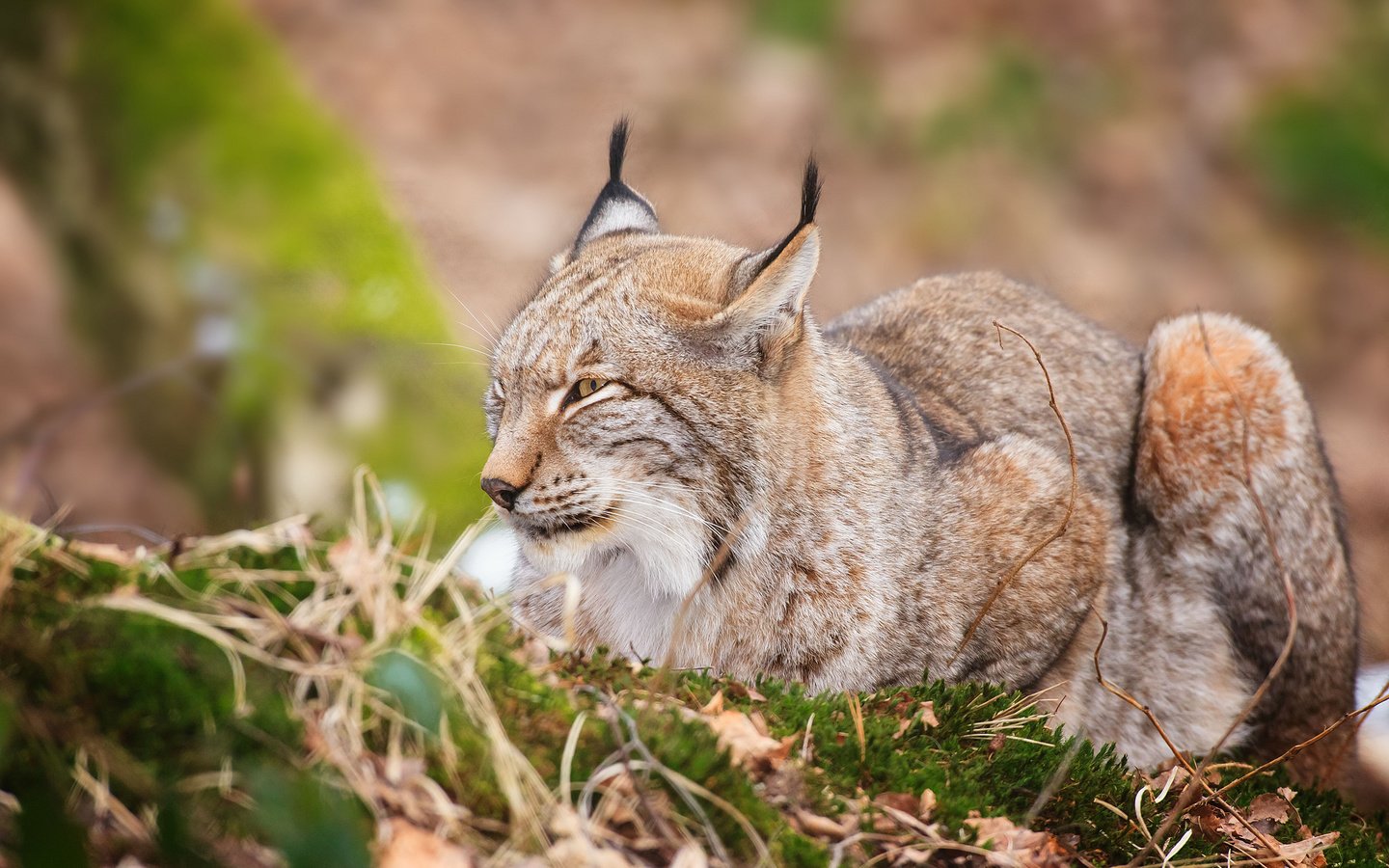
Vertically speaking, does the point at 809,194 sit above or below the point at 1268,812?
above

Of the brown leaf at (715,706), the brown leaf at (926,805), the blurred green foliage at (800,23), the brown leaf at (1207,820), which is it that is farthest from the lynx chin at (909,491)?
the blurred green foliage at (800,23)

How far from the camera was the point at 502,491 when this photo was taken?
3.99 m

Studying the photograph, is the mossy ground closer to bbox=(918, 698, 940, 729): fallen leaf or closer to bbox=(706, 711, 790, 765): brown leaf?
bbox=(706, 711, 790, 765): brown leaf

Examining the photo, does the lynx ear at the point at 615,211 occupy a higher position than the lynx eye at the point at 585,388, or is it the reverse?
the lynx ear at the point at 615,211

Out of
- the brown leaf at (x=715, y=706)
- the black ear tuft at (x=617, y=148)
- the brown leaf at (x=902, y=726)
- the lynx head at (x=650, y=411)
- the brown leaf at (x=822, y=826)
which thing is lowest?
the brown leaf at (x=822, y=826)

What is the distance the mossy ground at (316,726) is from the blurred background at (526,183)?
413 cm

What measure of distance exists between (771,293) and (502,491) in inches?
42.9

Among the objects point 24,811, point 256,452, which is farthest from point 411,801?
point 256,452

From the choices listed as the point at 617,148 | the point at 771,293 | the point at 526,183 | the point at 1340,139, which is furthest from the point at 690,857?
the point at 1340,139

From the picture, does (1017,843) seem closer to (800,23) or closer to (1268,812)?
(1268,812)

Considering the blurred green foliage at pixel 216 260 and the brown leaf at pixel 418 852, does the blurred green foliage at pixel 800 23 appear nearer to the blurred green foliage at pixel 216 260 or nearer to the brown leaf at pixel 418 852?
the blurred green foliage at pixel 216 260

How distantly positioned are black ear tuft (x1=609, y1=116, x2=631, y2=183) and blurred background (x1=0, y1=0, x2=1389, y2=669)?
7.93 feet

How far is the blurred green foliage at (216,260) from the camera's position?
765 cm

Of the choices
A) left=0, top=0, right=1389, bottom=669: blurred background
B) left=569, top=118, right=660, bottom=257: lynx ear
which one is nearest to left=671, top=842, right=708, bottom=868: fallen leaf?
left=569, top=118, right=660, bottom=257: lynx ear
